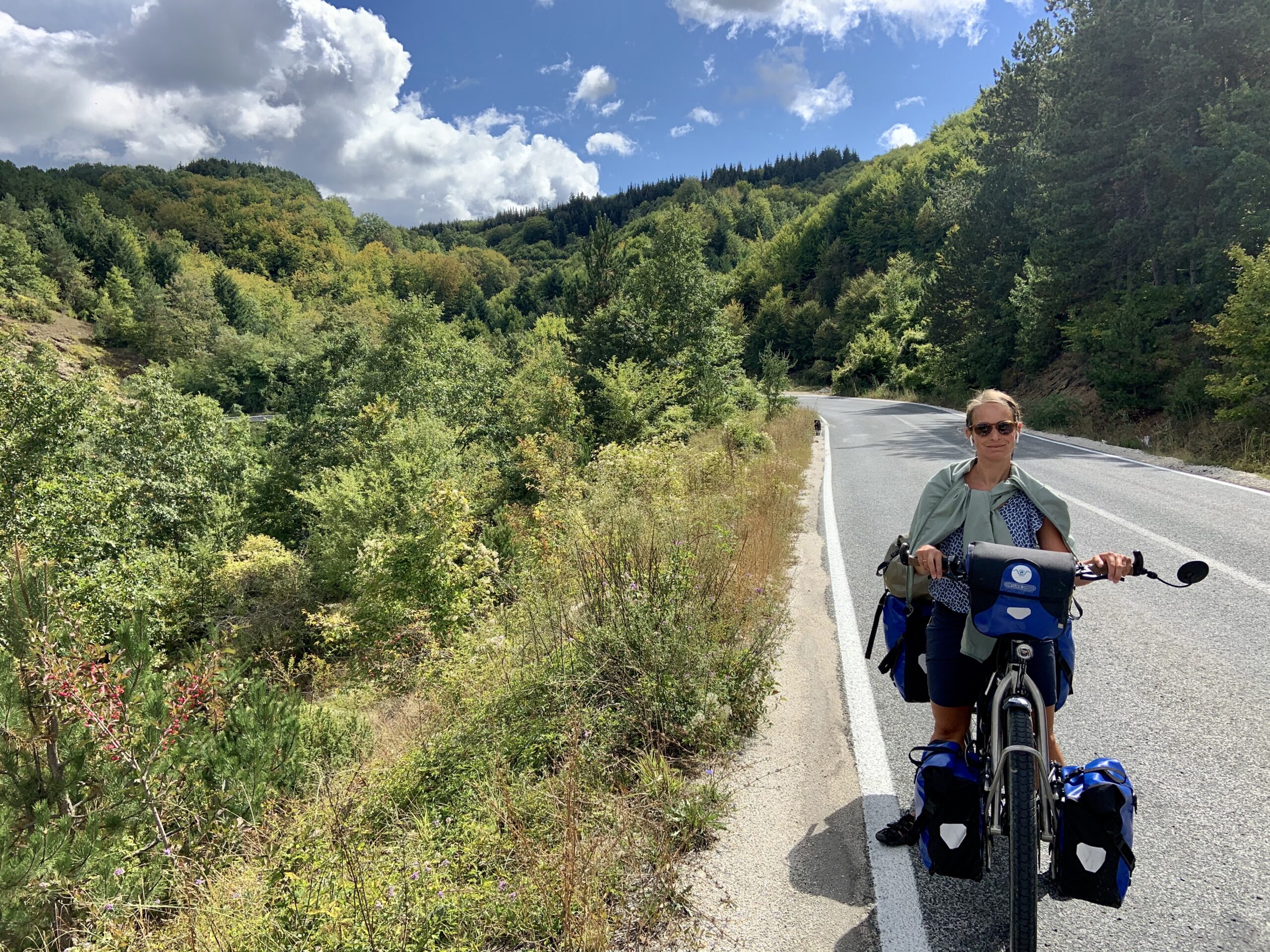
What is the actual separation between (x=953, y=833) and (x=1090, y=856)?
0.37m

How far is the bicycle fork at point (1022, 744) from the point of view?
6.20ft

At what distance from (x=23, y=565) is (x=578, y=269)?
29.1 meters

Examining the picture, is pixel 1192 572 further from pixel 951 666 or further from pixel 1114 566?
pixel 951 666

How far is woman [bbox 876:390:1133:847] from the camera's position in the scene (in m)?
2.29

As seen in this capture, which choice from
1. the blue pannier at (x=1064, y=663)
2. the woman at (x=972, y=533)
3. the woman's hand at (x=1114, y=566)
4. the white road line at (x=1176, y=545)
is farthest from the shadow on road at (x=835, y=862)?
the white road line at (x=1176, y=545)

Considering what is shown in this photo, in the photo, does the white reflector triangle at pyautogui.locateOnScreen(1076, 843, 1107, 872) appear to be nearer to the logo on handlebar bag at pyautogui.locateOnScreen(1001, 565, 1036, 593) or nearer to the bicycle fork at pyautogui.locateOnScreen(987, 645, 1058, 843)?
the bicycle fork at pyautogui.locateOnScreen(987, 645, 1058, 843)

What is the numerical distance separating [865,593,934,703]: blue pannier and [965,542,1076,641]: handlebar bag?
56 cm

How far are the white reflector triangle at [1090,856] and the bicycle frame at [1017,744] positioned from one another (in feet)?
0.25

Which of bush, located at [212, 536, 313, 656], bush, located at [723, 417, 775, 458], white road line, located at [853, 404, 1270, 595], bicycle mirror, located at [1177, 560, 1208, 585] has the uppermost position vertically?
bicycle mirror, located at [1177, 560, 1208, 585]

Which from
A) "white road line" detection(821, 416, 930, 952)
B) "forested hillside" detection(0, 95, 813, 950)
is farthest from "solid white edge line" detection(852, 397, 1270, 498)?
"white road line" detection(821, 416, 930, 952)

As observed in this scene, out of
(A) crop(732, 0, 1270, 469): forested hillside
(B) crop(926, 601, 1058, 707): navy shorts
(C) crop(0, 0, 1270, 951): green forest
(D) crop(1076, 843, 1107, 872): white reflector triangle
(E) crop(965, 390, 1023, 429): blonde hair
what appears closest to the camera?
(D) crop(1076, 843, 1107, 872): white reflector triangle

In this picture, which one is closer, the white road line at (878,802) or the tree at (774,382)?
the white road line at (878,802)

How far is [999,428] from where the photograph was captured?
2.37m

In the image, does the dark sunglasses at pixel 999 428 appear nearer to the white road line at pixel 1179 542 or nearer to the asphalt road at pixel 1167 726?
the asphalt road at pixel 1167 726
